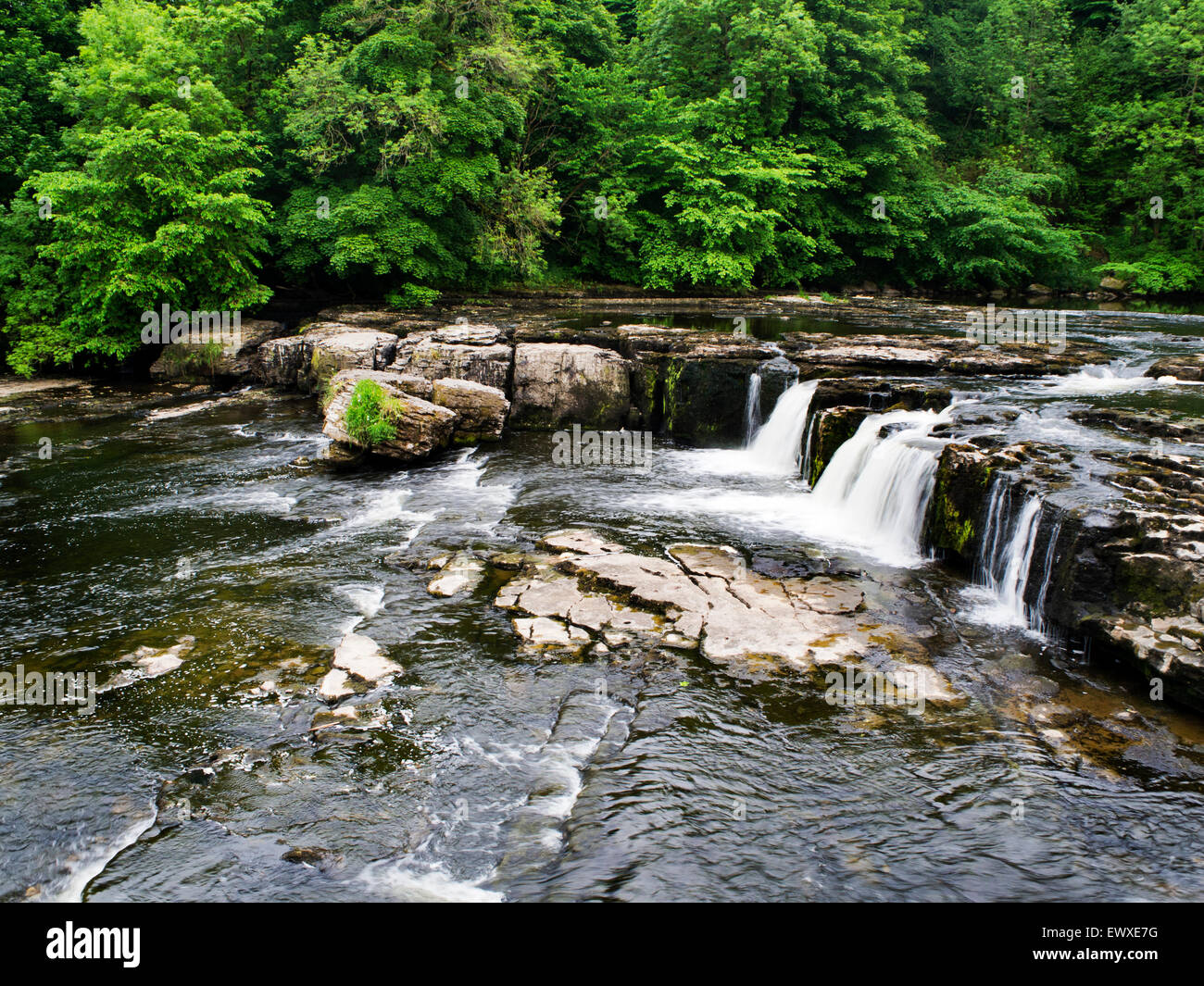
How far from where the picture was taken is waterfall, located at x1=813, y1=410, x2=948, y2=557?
1000cm

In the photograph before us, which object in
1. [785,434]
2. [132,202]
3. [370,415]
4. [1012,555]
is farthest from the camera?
[132,202]

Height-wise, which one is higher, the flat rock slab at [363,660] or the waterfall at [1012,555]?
the waterfall at [1012,555]

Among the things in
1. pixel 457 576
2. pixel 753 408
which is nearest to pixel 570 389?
pixel 753 408

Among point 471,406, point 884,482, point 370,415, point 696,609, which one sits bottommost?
point 696,609

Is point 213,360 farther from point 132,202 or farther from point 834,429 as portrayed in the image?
point 834,429

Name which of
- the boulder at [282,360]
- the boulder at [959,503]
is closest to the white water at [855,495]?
the boulder at [959,503]

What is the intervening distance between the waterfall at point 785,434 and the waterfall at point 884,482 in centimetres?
160

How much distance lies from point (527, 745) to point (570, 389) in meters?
11.1

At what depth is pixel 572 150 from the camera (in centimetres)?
2611

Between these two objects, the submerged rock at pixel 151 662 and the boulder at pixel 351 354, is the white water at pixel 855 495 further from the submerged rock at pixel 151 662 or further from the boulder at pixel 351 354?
the boulder at pixel 351 354

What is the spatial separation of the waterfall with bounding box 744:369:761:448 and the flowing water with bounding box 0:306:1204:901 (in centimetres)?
429

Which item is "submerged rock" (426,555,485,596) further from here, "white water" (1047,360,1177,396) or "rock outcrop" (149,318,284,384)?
"rock outcrop" (149,318,284,384)

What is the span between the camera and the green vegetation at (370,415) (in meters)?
12.8

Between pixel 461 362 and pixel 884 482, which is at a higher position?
pixel 461 362
